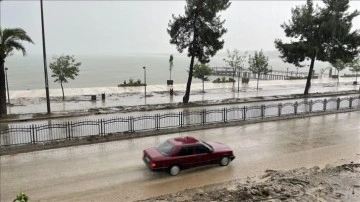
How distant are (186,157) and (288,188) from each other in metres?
3.95

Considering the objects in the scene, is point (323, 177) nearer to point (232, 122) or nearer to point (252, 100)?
point (232, 122)

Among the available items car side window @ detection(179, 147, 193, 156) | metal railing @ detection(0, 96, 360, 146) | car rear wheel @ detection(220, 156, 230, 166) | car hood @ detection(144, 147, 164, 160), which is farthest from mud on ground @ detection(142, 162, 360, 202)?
metal railing @ detection(0, 96, 360, 146)

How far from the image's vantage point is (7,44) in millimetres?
22922

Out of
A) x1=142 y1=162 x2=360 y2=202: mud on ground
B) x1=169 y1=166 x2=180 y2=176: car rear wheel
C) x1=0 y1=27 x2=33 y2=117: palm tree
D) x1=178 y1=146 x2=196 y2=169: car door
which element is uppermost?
x1=0 y1=27 x2=33 y2=117: palm tree

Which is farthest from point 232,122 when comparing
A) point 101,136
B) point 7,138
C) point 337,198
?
point 7,138

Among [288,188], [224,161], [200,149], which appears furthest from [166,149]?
[288,188]

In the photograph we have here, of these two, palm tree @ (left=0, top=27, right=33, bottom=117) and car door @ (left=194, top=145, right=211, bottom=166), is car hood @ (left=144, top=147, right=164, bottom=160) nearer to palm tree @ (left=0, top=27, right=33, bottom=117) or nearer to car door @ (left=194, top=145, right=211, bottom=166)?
car door @ (left=194, top=145, right=211, bottom=166)

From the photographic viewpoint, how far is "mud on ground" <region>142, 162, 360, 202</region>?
10.8 m

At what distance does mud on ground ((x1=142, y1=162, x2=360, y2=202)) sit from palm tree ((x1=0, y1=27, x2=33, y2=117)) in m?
17.3

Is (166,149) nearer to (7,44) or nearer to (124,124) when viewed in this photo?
(124,124)

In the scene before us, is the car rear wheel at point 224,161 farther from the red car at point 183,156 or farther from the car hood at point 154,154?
the car hood at point 154,154

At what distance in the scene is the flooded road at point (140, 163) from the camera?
11656 millimetres

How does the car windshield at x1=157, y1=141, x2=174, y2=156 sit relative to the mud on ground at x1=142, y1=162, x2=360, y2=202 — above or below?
above

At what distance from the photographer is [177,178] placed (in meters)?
12.8
